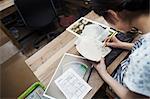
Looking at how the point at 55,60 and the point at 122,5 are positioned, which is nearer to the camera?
the point at 122,5

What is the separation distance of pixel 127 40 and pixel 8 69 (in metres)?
0.82

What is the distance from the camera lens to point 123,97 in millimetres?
889

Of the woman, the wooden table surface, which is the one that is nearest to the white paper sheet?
the wooden table surface

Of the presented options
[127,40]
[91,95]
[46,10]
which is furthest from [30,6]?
[91,95]

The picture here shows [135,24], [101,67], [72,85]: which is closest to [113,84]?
[101,67]

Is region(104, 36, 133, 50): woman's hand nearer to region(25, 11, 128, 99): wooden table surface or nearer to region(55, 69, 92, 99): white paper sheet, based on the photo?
region(25, 11, 128, 99): wooden table surface

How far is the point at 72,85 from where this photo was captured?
98cm

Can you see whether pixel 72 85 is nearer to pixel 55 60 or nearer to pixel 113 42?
pixel 55 60

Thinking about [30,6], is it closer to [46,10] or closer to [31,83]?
[46,10]

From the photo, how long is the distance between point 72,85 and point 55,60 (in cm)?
22

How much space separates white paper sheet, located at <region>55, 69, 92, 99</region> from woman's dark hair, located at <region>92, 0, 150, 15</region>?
1.44ft

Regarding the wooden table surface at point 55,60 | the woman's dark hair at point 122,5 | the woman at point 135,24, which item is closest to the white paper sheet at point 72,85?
the wooden table surface at point 55,60

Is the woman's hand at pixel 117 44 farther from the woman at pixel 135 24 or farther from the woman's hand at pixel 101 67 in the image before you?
the woman at pixel 135 24

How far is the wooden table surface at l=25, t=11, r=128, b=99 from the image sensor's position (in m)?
1.01
